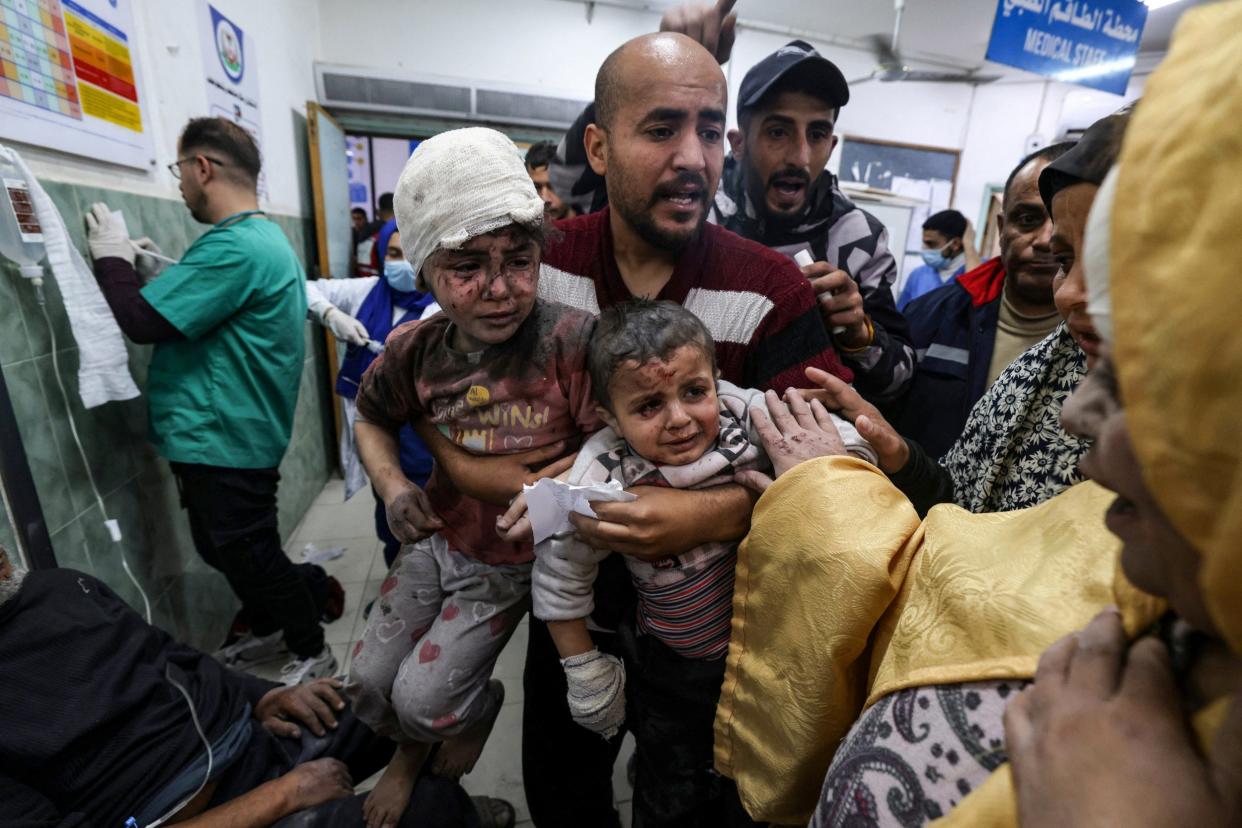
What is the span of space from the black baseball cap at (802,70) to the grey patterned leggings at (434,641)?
1.60 m

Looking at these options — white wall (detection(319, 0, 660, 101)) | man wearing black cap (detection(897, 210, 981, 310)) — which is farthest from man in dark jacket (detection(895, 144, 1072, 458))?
white wall (detection(319, 0, 660, 101))

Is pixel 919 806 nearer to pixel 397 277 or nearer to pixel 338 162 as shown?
pixel 397 277

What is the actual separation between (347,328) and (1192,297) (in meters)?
3.21

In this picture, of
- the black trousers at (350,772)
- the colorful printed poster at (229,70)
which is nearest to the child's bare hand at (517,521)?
the black trousers at (350,772)

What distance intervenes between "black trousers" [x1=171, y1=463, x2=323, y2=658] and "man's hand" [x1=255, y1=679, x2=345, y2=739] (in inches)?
31.3

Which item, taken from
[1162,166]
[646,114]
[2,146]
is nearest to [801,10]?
[646,114]

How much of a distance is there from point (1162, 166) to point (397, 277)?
10.6 ft

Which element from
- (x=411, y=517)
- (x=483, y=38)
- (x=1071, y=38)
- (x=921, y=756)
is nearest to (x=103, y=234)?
(x=411, y=517)

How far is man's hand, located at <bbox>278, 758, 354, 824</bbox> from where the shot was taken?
4.72ft

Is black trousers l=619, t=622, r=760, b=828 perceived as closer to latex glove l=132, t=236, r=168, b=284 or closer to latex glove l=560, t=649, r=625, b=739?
latex glove l=560, t=649, r=625, b=739

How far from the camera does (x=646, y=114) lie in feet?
4.20

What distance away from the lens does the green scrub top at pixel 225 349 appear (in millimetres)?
2098

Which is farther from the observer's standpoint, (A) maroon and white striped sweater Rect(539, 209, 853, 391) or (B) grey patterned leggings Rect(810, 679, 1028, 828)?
(A) maroon and white striped sweater Rect(539, 209, 853, 391)

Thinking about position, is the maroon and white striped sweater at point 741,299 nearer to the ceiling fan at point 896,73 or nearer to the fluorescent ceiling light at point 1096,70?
the fluorescent ceiling light at point 1096,70
